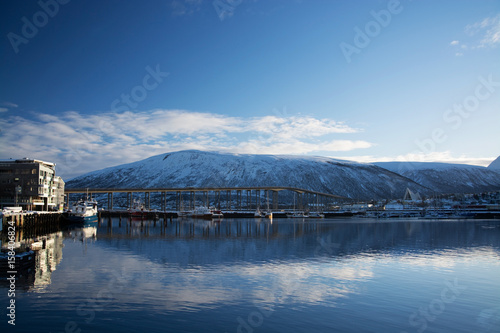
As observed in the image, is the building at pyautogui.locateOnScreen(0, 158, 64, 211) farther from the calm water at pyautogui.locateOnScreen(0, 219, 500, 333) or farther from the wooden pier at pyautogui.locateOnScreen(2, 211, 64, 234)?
the calm water at pyautogui.locateOnScreen(0, 219, 500, 333)

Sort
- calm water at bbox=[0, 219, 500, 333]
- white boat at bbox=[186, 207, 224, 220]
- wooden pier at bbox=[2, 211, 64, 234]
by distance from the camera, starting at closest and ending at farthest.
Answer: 1. calm water at bbox=[0, 219, 500, 333]
2. wooden pier at bbox=[2, 211, 64, 234]
3. white boat at bbox=[186, 207, 224, 220]

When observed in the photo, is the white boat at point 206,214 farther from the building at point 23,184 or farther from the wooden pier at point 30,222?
the wooden pier at point 30,222

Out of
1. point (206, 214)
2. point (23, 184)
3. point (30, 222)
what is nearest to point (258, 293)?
point (30, 222)

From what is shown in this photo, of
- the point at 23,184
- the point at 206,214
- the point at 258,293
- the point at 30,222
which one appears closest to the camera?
the point at 258,293

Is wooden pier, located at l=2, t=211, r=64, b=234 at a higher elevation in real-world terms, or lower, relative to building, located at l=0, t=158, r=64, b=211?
lower

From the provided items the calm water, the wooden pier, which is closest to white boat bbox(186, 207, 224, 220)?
the wooden pier

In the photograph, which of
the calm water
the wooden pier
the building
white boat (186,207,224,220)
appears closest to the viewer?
the calm water

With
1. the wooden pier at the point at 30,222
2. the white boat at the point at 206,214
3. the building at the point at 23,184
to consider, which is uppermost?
the building at the point at 23,184

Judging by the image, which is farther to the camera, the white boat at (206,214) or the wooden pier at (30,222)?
the white boat at (206,214)

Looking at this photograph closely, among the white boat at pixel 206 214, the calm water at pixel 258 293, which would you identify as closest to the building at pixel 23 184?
the calm water at pixel 258 293

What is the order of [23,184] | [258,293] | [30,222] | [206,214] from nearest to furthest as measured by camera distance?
[258,293], [30,222], [23,184], [206,214]

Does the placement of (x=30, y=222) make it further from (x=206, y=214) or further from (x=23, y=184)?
(x=206, y=214)

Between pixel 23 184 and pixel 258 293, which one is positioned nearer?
pixel 258 293

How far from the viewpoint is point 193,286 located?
82.2 feet
